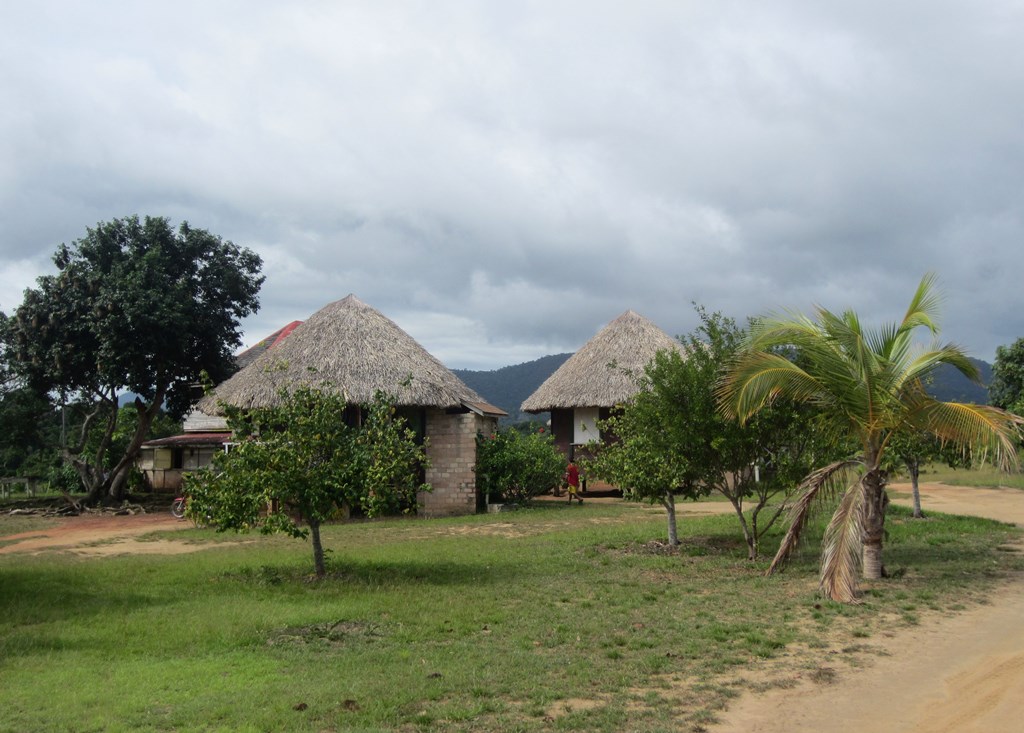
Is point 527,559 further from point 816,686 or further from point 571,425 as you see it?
point 571,425

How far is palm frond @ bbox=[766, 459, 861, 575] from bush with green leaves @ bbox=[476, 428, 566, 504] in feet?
32.9

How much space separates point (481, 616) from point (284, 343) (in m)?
13.7

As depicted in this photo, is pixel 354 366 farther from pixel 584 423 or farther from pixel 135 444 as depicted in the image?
pixel 584 423

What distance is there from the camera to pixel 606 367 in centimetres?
2441

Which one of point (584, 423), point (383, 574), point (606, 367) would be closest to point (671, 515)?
point (383, 574)

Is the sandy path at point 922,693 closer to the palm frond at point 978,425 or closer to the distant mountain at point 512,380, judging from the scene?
the palm frond at point 978,425

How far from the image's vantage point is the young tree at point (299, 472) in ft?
30.7

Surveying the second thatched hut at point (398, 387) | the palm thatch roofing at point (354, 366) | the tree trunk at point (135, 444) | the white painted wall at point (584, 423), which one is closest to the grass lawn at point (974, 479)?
the white painted wall at point (584, 423)

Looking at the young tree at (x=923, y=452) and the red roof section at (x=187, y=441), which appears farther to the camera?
the red roof section at (x=187, y=441)

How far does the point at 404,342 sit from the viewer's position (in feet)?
66.3

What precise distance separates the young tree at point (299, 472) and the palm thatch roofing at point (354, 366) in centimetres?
725

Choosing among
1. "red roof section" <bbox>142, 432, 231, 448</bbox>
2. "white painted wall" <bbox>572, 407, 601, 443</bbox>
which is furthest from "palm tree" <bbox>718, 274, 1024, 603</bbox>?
"red roof section" <bbox>142, 432, 231, 448</bbox>

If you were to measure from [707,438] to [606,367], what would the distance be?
13705 millimetres

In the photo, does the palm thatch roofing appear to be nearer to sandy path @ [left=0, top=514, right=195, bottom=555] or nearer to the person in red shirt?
the person in red shirt
